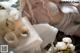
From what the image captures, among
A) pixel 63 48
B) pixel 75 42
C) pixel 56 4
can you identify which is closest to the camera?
pixel 63 48

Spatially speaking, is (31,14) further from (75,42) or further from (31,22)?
(75,42)

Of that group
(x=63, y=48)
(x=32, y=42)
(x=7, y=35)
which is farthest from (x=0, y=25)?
(x=63, y=48)

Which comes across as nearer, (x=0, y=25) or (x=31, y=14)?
(x=0, y=25)

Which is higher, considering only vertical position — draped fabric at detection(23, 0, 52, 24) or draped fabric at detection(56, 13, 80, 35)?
draped fabric at detection(23, 0, 52, 24)

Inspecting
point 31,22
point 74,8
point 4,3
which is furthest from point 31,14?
point 74,8

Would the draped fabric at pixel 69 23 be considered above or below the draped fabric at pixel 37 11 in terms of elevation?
below

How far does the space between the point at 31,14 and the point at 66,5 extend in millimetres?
235

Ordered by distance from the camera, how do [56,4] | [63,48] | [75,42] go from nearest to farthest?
1. [63,48]
2. [75,42]
3. [56,4]

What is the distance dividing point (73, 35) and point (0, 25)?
0.38 meters

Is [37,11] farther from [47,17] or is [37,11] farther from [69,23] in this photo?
[69,23]

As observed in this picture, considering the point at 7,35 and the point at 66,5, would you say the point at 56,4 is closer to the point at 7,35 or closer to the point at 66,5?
the point at 66,5

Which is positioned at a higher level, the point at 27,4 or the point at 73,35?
the point at 27,4

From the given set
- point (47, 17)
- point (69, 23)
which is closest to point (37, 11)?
point (47, 17)

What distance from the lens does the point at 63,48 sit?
2.47 feet
